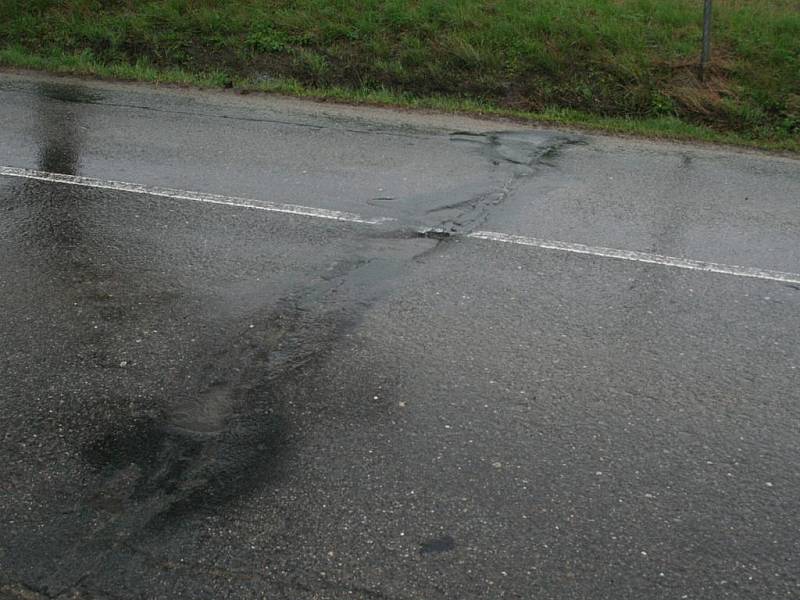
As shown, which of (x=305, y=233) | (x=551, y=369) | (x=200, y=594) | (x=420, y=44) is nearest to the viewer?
(x=200, y=594)

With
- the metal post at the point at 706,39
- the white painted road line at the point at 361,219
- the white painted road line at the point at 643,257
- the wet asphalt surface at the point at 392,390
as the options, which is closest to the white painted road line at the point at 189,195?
the white painted road line at the point at 361,219

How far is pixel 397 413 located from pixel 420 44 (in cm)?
769

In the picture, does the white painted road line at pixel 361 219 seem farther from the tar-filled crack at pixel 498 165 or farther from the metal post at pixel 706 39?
the metal post at pixel 706 39

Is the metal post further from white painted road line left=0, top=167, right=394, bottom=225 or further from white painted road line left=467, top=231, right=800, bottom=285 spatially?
white painted road line left=0, top=167, right=394, bottom=225

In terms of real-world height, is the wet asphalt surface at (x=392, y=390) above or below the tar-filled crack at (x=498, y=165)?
below

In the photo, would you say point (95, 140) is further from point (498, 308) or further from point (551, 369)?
point (551, 369)

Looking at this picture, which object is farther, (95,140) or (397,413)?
(95,140)

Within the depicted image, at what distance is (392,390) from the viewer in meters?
4.55

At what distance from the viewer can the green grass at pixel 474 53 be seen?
10.0 metres

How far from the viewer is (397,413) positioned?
4.37 meters

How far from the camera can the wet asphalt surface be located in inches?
137

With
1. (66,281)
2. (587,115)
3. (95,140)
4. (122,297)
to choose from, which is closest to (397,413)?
(122,297)

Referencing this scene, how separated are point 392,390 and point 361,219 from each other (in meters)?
2.36

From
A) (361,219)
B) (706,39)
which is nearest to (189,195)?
(361,219)
